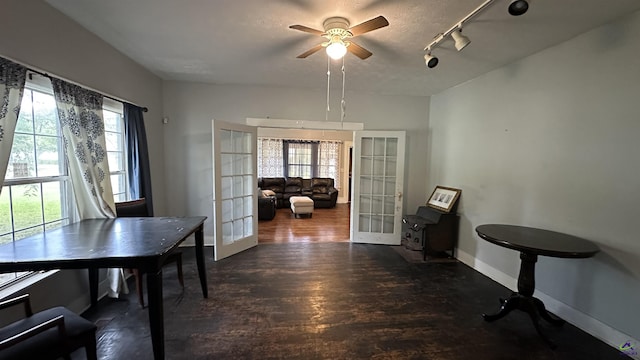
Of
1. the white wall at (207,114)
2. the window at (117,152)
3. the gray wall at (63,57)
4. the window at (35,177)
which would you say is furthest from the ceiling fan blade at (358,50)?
the window at (117,152)

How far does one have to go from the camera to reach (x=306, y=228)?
5574 mm

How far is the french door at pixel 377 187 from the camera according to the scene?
4.46m

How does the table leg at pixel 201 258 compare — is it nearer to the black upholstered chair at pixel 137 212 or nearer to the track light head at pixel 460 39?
the black upholstered chair at pixel 137 212

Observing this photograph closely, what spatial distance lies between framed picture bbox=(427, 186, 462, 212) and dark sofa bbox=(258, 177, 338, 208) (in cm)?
404

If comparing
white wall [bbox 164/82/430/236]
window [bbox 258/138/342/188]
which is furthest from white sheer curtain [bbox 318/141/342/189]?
white wall [bbox 164/82/430/236]

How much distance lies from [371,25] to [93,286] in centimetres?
325

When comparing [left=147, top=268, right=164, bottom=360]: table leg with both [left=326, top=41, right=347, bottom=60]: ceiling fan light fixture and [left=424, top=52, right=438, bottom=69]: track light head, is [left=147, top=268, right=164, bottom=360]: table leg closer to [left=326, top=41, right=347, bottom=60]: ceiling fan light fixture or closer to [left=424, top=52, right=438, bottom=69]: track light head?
[left=326, top=41, right=347, bottom=60]: ceiling fan light fixture

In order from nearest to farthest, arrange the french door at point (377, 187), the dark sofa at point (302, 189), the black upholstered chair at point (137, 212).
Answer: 1. the black upholstered chair at point (137, 212)
2. the french door at point (377, 187)
3. the dark sofa at point (302, 189)

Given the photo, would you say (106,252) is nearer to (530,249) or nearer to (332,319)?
(332,319)

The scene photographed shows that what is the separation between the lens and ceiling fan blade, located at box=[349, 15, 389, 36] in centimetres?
174

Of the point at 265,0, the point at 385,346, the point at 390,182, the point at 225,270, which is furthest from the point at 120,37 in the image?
the point at 390,182

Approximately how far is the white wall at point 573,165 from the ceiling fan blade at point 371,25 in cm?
194

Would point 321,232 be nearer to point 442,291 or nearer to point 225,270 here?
point 225,270

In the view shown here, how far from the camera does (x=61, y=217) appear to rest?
7.79 feet
